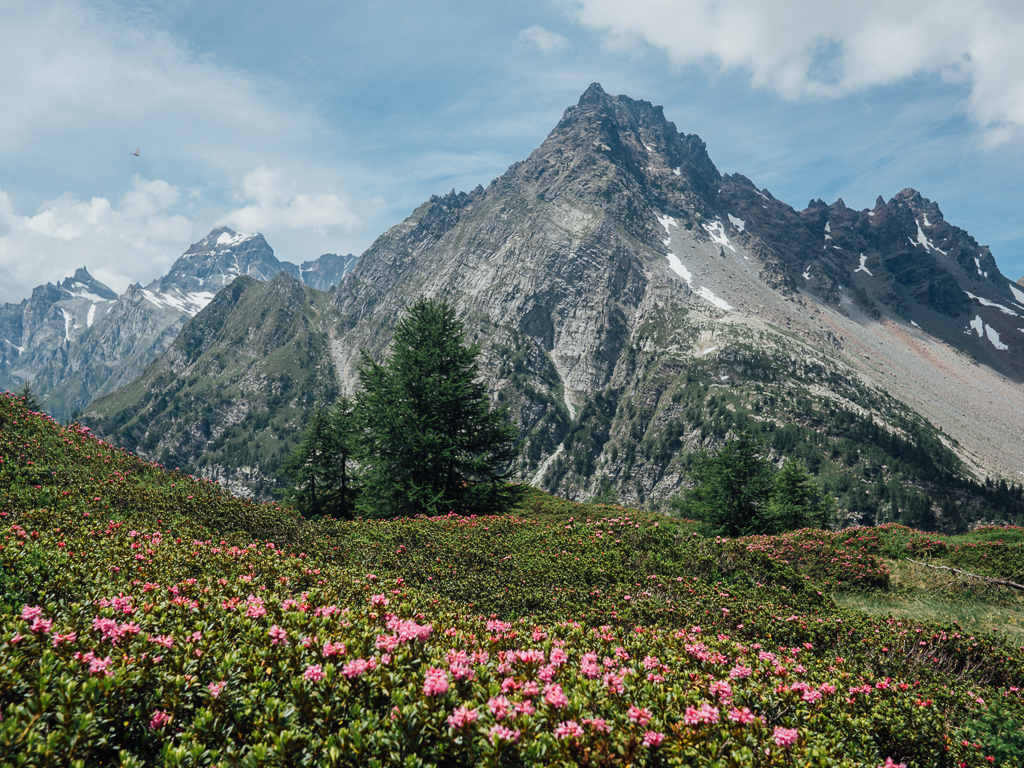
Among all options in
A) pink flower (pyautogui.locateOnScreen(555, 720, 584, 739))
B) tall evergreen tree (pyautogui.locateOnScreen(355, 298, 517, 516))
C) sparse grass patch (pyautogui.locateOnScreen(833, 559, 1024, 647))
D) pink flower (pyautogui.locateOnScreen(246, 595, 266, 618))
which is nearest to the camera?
pink flower (pyautogui.locateOnScreen(555, 720, 584, 739))

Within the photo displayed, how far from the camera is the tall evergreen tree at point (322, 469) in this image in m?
27.3

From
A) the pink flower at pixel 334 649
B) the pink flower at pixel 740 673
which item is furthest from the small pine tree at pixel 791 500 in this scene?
the pink flower at pixel 334 649

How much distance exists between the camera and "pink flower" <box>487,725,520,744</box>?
3461 mm

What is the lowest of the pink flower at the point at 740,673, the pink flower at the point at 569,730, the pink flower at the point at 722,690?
the pink flower at the point at 740,673

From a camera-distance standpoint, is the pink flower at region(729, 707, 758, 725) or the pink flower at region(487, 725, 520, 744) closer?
the pink flower at region(487, 725, 520, 744)

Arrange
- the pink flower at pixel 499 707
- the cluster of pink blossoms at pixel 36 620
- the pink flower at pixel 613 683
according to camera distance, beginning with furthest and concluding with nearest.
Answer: the pink flower at pixel 613 683 → the cluster of pink blossoms at pixel 36 620 → the pink flower at pixel 499 707

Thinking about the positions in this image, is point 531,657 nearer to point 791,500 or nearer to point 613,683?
point 613,683

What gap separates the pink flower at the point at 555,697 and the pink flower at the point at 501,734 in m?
0.45

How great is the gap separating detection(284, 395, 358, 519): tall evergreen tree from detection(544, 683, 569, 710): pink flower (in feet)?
80.8

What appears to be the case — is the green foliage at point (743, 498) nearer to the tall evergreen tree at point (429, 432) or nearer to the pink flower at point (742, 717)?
the tall evergreen tree at point (429, 432)

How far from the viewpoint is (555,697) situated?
12.8 feet

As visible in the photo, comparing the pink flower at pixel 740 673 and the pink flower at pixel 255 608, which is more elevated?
the pink flower at pixel 255 608

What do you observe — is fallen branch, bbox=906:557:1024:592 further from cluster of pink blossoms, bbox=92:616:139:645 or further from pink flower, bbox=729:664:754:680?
cluster of pink blossoms, bbox=92:616:139:645

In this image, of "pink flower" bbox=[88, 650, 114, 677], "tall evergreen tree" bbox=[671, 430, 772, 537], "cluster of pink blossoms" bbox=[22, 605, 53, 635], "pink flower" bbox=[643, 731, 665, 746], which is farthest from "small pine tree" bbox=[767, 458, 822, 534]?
"cluster of pink blossoms" bbox=[22, 605, 53, 635]
